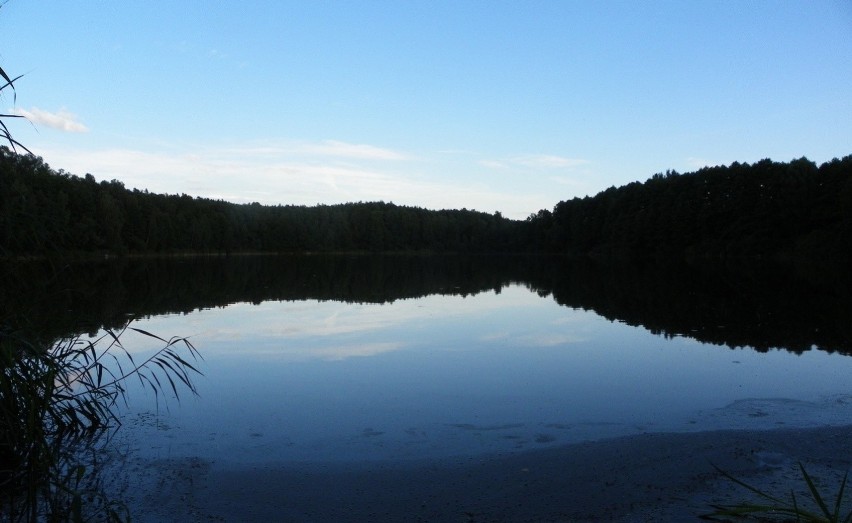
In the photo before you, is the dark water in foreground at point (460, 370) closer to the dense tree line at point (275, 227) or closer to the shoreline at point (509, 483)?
the shoreline at point (509, 483)

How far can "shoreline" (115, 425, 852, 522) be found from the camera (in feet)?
15.2

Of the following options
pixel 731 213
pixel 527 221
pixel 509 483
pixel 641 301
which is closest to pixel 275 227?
pixel 527 221

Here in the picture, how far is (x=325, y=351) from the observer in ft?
38.3

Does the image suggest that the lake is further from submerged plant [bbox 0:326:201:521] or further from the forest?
the forest

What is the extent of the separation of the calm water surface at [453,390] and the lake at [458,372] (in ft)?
0.12

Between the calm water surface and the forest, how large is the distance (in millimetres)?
2877

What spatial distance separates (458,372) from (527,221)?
11032cm

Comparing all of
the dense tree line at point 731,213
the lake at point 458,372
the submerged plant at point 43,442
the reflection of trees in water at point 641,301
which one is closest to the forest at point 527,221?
the dense tree line at point 731,213

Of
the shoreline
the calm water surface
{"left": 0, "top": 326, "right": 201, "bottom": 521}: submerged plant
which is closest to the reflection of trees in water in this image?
{"left": 0, "top": 326, "right": 201, "bottom": 521}: submerged plant

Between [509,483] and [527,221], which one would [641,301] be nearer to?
[509,483]

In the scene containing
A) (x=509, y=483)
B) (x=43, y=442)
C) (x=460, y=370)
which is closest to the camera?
(x=43, y=442)

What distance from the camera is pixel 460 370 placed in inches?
395

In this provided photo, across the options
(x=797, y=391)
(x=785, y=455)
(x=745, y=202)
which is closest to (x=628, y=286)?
(x=797, y=391)

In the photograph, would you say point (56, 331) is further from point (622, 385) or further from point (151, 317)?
point (151, 317)
